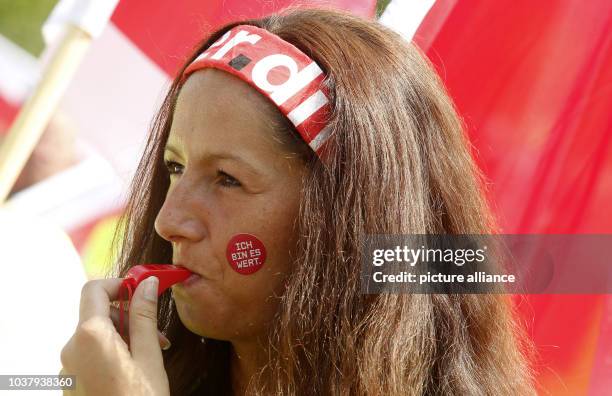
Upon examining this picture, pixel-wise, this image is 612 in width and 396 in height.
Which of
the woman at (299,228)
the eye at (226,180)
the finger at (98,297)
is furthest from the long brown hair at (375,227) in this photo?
the finger at (98,297)

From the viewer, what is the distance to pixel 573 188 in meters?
2.48

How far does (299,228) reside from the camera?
1.70 metres

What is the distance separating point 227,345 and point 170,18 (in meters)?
1.12

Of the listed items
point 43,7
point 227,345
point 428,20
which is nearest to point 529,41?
point 428,20

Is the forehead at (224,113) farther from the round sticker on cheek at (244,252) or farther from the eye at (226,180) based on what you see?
the round sticker on cheek at (244,252)

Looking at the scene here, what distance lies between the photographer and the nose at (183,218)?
1660 millimetres

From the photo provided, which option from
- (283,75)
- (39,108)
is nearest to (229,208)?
(283,75)

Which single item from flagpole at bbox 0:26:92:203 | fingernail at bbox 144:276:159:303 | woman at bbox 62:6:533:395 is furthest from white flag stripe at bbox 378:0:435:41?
fingernail at bbox 144:276:159:303

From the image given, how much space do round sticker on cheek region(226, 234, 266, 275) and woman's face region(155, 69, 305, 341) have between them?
0.03 feet
